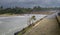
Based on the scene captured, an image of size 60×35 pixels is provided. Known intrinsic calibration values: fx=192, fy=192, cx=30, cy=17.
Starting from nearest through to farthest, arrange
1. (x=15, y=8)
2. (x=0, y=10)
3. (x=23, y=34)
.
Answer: (x=23, y=34) → (x=0, y=10) → (x=15, y=8)

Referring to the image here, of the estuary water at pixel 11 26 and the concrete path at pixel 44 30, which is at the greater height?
the concrete path at pixel 44 30

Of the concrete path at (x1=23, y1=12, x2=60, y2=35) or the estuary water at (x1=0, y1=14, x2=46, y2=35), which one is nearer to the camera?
the concrete path at (x1=23, y1=12, x2=60, y2=35)

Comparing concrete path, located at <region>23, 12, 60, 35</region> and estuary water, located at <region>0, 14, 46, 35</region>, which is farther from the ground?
concrete path, located at <region>23, 12, 60, 35</region>

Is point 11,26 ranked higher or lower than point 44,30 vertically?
lower

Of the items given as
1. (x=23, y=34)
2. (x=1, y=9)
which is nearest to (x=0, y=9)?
(x=1, y=9)

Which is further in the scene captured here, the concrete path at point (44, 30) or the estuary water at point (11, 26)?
the estuary water at point (11, 26)

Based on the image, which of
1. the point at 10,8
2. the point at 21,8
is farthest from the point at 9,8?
the point at 21,8

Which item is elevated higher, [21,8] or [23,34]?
[23,34]

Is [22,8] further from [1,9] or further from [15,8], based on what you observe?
[1,9]

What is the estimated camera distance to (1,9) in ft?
55.5

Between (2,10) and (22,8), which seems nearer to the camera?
(2,10)

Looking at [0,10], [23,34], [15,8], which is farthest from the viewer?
[15,8]

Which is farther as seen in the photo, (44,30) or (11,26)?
(11,26)

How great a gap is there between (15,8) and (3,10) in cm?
133
